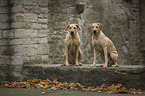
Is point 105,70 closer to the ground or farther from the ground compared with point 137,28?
closer to the ground

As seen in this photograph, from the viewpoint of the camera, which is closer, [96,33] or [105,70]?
[105,70]

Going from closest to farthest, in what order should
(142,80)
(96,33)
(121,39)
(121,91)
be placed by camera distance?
1. (121,91)
2. (142,80)
3. (96,33)
4. (121,39)

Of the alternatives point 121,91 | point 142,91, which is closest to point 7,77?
point 121,91

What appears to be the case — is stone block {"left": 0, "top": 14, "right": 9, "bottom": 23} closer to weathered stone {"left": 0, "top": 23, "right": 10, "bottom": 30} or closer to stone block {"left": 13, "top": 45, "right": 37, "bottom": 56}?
weathered stone {"left": 0, "top": 23, "right": 10, "bottom": 30}

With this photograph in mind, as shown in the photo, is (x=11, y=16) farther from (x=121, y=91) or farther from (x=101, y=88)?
(x=121, y=91)

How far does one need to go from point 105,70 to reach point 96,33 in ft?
2.99

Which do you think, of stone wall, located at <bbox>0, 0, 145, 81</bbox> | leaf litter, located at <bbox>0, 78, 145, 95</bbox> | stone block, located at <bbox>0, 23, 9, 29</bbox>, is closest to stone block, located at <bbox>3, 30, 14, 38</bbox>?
stone wall, located at <bbox>0, 0, 145, 81</bbox>

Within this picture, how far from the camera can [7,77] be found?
512cm

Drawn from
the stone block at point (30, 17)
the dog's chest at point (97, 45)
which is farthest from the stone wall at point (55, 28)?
the dog's chest at point (97, 45)

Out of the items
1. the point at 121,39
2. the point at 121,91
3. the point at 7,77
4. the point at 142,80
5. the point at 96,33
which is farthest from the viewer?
the point at 121,39

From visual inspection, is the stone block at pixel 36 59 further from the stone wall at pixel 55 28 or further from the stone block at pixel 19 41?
the stone block at pixel 19 41

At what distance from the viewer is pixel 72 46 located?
15.5 ft

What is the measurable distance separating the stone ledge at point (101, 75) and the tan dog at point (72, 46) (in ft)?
1.14

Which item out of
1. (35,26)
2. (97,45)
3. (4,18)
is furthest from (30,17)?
(97,45)
